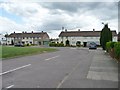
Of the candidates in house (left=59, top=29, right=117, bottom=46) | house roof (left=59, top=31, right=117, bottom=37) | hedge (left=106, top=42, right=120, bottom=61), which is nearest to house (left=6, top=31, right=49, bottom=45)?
house roof (left=59, top=31, right=117, bottom=37)

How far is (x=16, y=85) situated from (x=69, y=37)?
104828mm

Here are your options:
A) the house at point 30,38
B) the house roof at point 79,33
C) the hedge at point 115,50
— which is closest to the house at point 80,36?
the house roof at point 79,33

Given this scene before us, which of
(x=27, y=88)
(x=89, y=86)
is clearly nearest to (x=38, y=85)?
(x=27, y=88)

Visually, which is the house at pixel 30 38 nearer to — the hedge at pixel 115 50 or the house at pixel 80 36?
the house at pixel 80 36

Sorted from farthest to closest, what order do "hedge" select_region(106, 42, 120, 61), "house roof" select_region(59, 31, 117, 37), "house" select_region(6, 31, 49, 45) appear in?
"house" select_region(6, 31, 49, 45), "house roof" select_region(59, 31, 117, 37), "hedge" select_region(106, 42, 120, 61)

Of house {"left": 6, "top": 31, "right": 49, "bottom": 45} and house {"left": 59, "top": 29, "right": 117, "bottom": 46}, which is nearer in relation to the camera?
house {"left": 59, "top": 29, "right": 117, "bottom": 46}

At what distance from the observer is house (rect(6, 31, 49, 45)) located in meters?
126

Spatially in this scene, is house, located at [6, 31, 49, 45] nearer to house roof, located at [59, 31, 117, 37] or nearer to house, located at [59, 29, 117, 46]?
house roof, located at [59, 31, 117, 37]

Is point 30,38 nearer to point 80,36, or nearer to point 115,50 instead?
point 80,36

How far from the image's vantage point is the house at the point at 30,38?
126m

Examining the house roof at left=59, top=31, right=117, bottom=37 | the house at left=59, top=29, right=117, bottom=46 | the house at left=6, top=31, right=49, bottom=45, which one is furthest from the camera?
the house at left=6, top=31, right=49, bottom=45

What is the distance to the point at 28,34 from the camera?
13112cm

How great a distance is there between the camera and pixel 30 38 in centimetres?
12812

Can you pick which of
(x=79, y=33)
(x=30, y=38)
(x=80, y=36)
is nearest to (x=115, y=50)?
(x=80, y=36)
